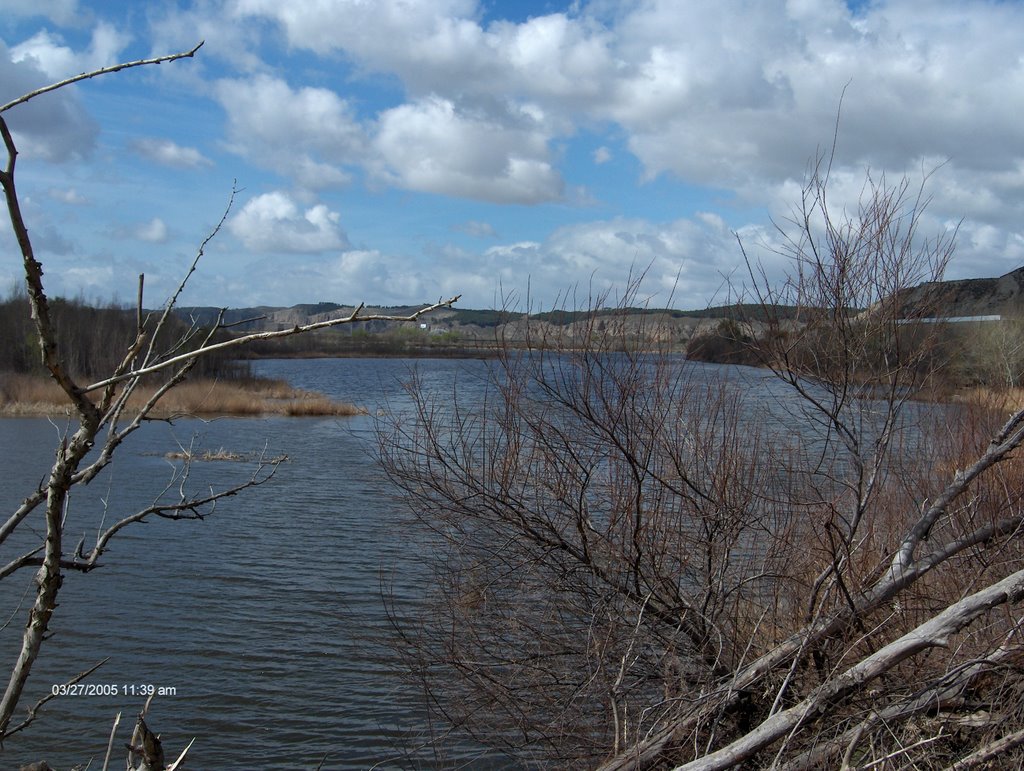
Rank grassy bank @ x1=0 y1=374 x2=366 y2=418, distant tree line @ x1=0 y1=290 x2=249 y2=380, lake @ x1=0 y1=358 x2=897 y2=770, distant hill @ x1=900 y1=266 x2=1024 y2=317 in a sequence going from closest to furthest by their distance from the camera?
distant hill @ x1=900 y1=266 x2=1024 y2=317 < lake @ x1=0 y1=358 x2=897 y2=770 < grassy bank @ x1=0 y1=374 x2=366 y2=418 < distant tree line @ x1=0 y1=290 x2=249 y2=380

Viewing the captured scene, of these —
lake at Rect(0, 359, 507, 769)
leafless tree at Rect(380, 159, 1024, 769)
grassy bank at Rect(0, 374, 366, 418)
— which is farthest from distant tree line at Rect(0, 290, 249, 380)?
leafless tree at Rect(380, 159, 1024, 769)

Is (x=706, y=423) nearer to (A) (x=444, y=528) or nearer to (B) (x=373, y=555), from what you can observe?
(A) (x=444, y=528)

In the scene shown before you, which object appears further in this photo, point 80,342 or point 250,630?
point 80,342

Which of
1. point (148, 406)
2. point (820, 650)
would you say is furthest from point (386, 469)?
point (148, 406)

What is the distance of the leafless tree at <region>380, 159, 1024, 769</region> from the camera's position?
6285mm

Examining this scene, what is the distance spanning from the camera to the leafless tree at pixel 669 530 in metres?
6.29

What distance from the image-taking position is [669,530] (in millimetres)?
7750

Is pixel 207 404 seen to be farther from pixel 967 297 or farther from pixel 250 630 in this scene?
pixel 967 297

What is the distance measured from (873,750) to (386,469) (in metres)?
5.01

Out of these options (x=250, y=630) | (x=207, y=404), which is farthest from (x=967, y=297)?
(x=207, y=404)

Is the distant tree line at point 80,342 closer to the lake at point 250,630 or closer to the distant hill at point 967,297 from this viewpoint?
the lake at point 250,630
